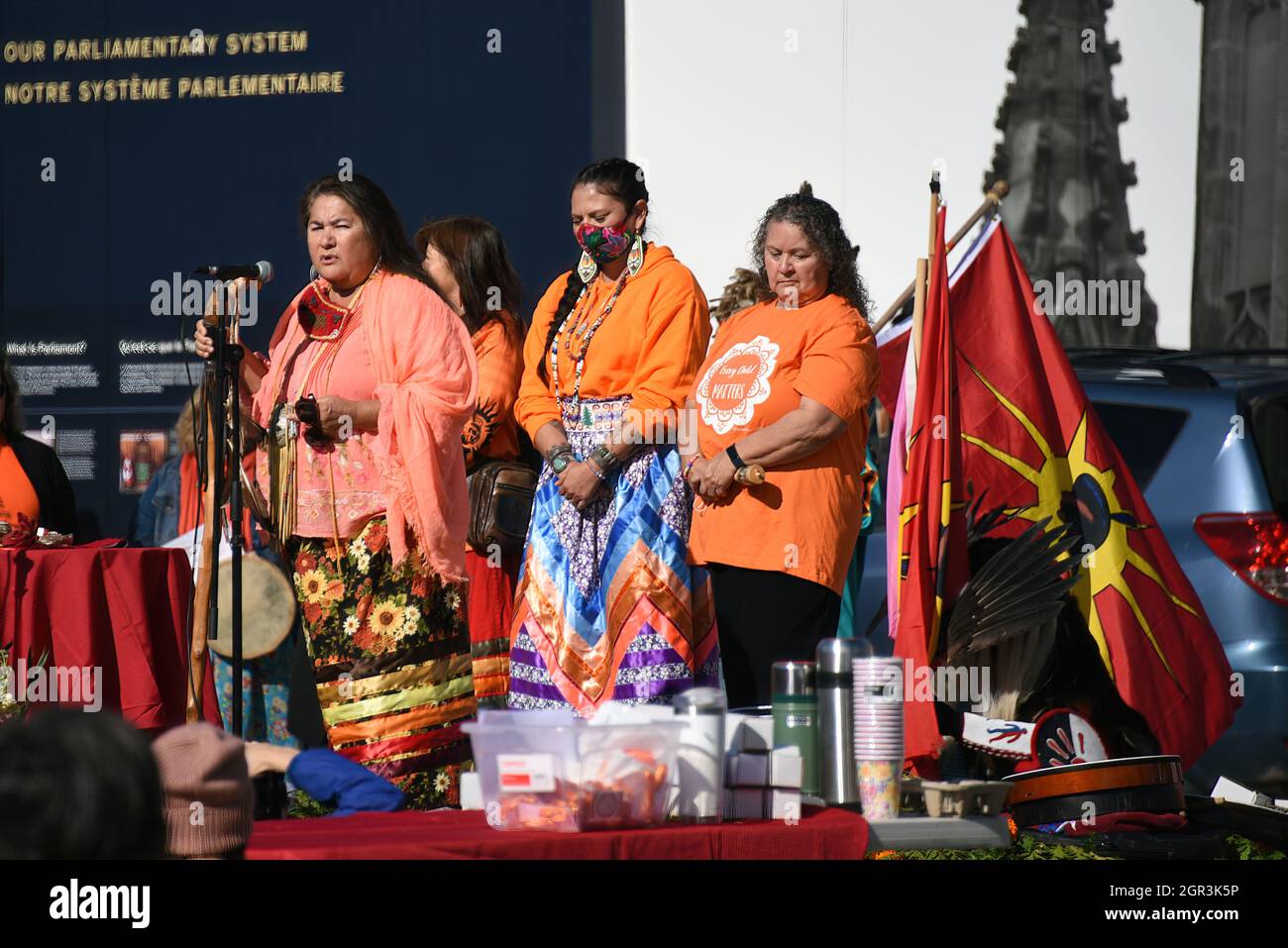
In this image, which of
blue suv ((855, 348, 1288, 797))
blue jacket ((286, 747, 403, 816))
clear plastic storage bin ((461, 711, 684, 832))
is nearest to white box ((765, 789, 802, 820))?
clear plastic storage bin ((461, 711, 684, 832))

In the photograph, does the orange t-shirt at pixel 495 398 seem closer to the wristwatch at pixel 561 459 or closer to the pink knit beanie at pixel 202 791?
the wristwatch at pixel 561 459

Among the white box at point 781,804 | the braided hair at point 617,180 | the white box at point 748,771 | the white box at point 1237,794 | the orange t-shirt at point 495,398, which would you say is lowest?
the white box at point 1237,794

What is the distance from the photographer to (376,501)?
509 centimetres

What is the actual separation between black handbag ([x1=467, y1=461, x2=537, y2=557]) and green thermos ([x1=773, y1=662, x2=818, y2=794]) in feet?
8.70

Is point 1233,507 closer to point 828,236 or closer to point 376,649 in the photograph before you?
point 828,236

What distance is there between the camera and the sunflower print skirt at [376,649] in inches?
200

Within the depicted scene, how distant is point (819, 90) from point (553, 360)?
8.24ft

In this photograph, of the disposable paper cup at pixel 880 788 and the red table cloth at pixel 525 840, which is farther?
the disposable paper cup at pixel 880 788

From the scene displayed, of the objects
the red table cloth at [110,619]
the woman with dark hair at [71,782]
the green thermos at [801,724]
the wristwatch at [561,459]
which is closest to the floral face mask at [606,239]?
the wristwatch at [561,459]

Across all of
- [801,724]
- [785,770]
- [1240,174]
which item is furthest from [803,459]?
[1240,174]

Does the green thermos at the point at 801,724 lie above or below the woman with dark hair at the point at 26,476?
below

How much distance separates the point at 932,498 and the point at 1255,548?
1077 mm

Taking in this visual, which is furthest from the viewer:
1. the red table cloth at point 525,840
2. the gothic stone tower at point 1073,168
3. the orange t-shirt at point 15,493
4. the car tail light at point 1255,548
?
the gothic stone tower at point 1073,168

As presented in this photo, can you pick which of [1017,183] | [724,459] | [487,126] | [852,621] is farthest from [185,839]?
[1017,183]
